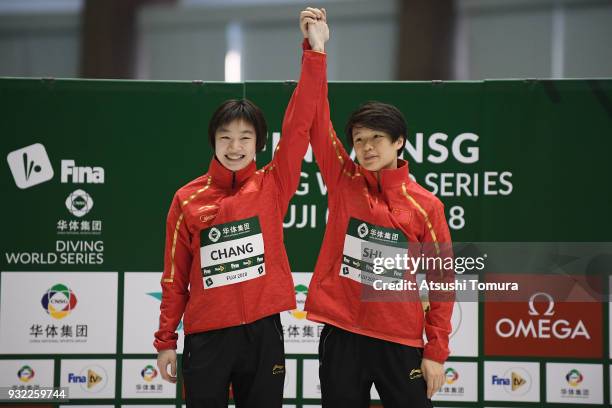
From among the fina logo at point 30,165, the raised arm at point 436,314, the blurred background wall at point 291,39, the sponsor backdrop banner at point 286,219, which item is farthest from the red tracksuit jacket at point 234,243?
the blurred background wall at point 291,39

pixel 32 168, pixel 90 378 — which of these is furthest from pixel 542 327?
pixel 32 168

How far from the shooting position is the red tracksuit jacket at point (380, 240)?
211 centimetres

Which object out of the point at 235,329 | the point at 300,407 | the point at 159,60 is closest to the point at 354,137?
the point at 235,329

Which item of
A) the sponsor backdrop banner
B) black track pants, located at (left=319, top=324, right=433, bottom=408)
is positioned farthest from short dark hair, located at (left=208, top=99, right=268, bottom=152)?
the sponsor backdrop banner

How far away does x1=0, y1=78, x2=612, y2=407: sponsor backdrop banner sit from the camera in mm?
3119

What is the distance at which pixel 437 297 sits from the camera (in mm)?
2109

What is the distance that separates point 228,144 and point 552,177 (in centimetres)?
176

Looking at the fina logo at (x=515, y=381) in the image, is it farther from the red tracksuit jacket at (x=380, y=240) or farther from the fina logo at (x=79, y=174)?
the fina logo at (x=79, y=174)

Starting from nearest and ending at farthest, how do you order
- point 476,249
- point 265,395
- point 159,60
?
point 265,395, point 476,249, point 159,60

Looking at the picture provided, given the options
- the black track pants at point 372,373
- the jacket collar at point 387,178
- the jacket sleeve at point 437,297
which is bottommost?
the black track pants at point 372,373

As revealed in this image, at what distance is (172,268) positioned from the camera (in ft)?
7.38

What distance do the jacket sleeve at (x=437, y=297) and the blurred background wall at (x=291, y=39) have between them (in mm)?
3060

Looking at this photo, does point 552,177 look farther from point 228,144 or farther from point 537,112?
point 228,144

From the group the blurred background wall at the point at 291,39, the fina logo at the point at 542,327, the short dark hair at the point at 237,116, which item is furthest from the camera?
the blurred background wall at the point at 291,39
